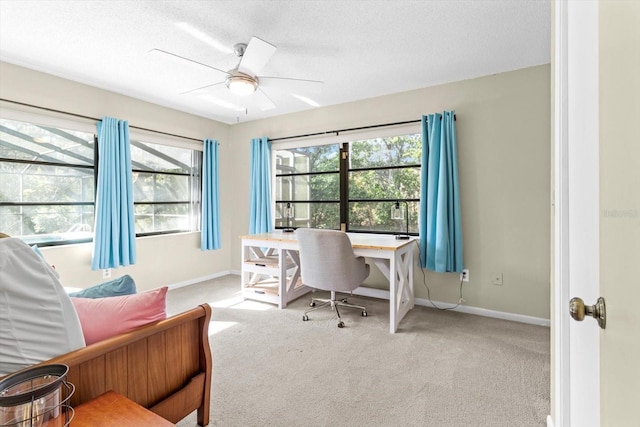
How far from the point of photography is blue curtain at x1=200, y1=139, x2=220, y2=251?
4453mm

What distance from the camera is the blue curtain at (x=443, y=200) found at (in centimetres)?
313

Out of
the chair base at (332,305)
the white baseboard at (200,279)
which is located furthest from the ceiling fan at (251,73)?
the white baseboard at (200,279)

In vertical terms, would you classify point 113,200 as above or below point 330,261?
above

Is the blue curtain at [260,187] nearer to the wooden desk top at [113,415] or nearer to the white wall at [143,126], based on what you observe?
the white wall at [143,126]

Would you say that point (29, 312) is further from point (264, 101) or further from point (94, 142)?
point (94, 142)

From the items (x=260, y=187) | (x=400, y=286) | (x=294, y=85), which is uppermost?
(x=294, y=85)

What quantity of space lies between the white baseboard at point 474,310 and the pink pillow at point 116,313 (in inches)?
107

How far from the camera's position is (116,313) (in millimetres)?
1199

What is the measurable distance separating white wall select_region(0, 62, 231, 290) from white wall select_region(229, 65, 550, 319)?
9.67ft

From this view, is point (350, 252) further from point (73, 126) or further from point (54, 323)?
point (73, 126)

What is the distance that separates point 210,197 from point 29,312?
364 cm

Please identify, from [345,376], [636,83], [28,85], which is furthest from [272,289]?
[636,83]

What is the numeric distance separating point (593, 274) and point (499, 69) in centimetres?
281

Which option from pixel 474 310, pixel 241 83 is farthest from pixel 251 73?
pixel 474 310
